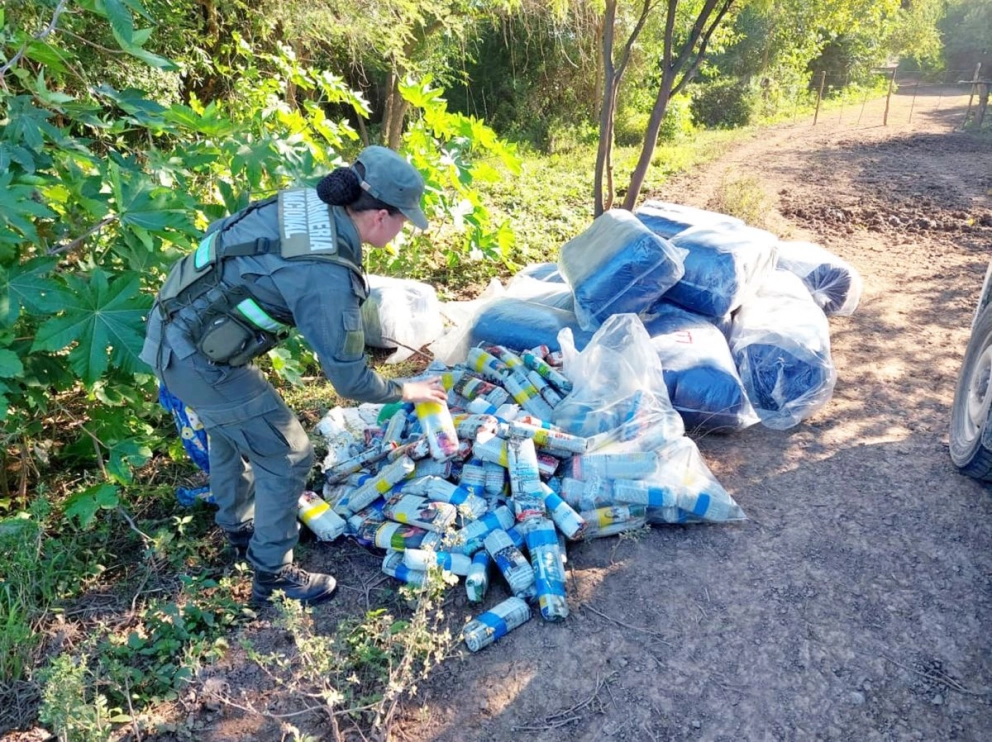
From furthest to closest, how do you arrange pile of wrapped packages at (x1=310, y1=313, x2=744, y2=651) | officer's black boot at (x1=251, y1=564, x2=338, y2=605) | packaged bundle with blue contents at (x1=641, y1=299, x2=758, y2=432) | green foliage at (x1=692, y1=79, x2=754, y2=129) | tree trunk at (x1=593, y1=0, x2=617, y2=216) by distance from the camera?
green foliage at (x1=692, y1=79, x2=754, y2=129)
tree trunk at (x1=593, y1=0, x2=617, y2=216)
packaged bundle with blue contents at (x1=641, y1=299, x2=758, y2=432)
pile of wrapped packages at (x1=310, y1=313, x2=744, y2=651)
officer's black boot at (x1=251, y1=564, x2=338, y2=605)

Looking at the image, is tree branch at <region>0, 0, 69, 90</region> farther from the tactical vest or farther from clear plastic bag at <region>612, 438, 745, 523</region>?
Result: clear plastic bag at <region>612, 438, 745, 523</region>

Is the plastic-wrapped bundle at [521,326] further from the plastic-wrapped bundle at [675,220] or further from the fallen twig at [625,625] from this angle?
the fallen twig at [625,625]

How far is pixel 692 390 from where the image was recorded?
3.57 meters

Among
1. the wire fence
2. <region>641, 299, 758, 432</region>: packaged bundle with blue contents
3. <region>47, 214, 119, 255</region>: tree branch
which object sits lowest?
<region>641, 299, 758, 432</region>: packaged bundle with blue contents

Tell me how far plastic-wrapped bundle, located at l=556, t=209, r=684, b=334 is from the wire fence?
14.1 m

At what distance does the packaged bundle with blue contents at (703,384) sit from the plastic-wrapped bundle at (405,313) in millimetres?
1485

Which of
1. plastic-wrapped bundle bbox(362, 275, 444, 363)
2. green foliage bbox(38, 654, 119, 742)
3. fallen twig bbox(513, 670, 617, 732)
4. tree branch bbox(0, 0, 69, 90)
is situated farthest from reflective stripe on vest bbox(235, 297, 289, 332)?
plastic-wrapped bundle bbox(362, 275, 444, 363)

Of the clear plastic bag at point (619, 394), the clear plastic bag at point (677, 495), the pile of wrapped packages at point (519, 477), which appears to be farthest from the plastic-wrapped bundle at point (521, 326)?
the clear plastic bag at point (677, 495)

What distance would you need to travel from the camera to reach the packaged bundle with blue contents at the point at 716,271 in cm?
406

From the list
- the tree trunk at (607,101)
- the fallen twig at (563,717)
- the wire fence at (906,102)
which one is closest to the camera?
the fallen twig at (563,717)

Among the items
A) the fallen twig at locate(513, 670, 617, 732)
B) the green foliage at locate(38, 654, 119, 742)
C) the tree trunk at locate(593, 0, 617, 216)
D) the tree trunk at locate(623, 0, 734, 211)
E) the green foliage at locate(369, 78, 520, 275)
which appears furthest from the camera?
the tree trunk at locate(593, 0, 617, 216)

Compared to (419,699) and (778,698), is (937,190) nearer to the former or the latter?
(778,698)

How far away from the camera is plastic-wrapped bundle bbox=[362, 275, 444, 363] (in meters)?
4.38

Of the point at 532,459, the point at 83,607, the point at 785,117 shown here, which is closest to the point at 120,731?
the point at 83,607
